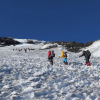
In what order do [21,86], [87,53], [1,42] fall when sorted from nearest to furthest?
[21,86] < [87,53] < [1,42]

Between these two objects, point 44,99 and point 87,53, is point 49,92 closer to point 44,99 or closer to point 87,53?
point 44,99

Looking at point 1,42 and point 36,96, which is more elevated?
point 1,42

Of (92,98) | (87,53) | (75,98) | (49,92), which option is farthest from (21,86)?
(87,53)

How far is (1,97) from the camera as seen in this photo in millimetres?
3953

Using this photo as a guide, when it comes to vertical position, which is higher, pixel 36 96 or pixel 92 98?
pixel 36 96

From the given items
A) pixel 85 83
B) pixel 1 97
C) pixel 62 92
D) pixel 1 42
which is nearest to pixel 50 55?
pixel 85 83

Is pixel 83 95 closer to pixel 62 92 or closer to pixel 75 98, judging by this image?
pixel 75 98

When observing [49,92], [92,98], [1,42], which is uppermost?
[1,42]

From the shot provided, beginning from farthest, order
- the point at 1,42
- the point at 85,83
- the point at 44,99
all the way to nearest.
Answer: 1. the point at 1,42
2. the point at 85,83
3. the point at 44,99

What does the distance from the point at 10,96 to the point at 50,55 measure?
860 centimetres

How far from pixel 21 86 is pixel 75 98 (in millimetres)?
2701

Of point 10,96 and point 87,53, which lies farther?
point 87,53

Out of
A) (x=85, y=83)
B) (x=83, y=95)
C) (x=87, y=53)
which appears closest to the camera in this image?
(x=83, y=95)

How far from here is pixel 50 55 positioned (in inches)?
489
